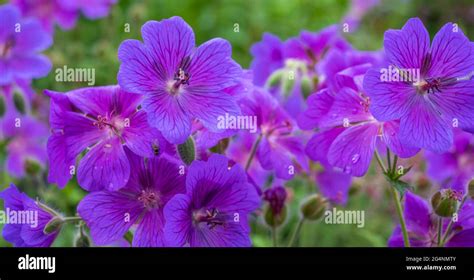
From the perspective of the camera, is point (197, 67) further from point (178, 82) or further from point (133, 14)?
point (133, 14)

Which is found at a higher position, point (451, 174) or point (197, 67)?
point (197, 67)

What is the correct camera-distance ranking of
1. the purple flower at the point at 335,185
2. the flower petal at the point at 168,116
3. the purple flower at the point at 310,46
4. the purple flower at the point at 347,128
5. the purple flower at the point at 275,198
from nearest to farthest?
the flower petal at the point at 168,116
the purple flower at the point at 347,128
the purple flower at the point at 275,198
the purple flower at the point at 335,185
the purple flower at the point at 310,46

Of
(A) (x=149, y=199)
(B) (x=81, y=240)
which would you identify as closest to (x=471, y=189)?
(A) (x=149, y=199)

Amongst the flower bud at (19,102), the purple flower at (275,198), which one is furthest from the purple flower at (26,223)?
the flower bud at (19,102)

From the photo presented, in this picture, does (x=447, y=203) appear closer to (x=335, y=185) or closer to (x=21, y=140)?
(x=335, y=185)

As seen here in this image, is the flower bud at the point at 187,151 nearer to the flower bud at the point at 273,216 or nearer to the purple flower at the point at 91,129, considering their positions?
the purple flower at the point at 91,129
